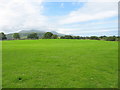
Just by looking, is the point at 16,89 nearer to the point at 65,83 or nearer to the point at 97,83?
the point at 65,83

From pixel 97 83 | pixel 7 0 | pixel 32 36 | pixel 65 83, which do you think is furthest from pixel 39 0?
pixel 32 36

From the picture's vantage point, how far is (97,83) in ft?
14.0

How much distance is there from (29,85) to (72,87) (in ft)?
5.91

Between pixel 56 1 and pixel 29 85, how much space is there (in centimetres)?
694

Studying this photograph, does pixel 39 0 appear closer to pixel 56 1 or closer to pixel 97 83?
pixel 56 1

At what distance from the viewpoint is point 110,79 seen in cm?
471

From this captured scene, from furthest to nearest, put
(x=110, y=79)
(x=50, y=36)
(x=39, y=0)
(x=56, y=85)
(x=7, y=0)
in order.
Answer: (x=50, y=36) < (x=39, y=0) < (x=7, y=0) < (x=110, y=79) < (x=56, y=85)

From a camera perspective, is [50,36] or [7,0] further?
[50,36]

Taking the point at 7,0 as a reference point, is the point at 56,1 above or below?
above

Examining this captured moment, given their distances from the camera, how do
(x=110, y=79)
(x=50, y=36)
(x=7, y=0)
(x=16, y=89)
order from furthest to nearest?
(x=50, y=36)
(x=7, y=0)
(x=110, y=79)
(x=16, y=89)

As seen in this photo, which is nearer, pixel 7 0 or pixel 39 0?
pixel 7 0

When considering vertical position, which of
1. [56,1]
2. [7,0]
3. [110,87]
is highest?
[56,1]

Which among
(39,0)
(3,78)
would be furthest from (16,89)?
(39,0)

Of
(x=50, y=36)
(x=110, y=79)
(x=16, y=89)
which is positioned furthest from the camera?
(x=50, y=36)
